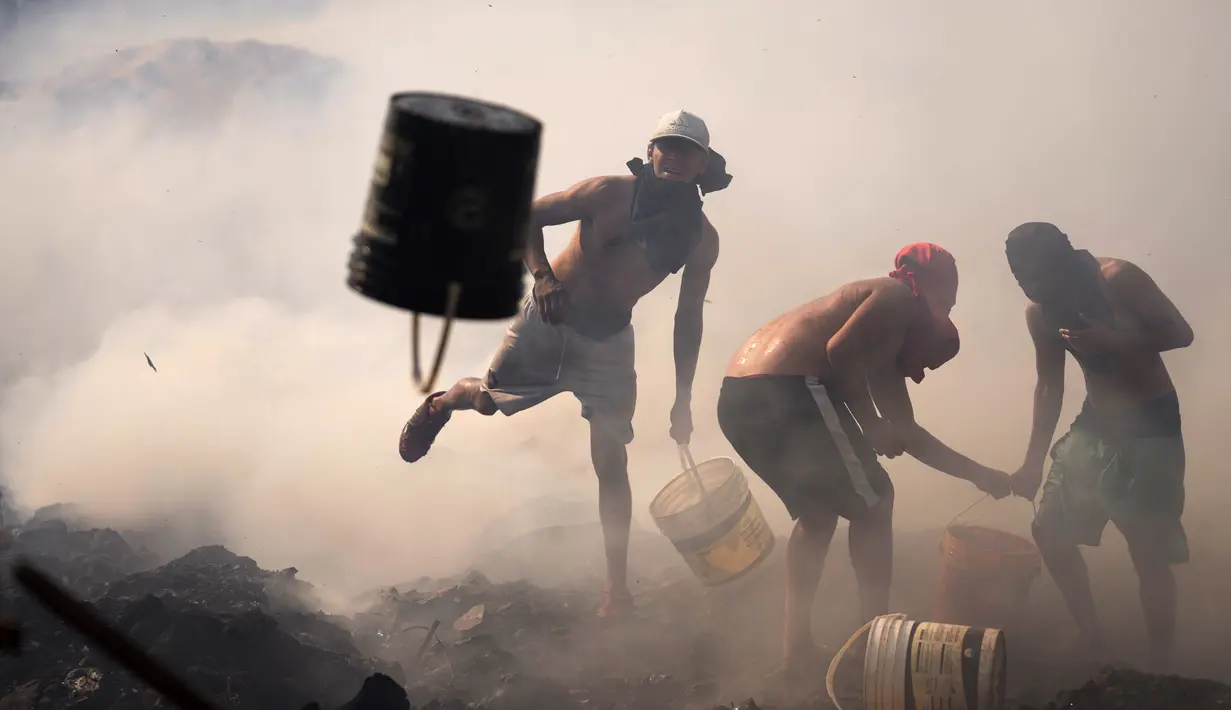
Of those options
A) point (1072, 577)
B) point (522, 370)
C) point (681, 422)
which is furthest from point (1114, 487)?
point (522, 370)

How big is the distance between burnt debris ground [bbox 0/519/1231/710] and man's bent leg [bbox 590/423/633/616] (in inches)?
5.7

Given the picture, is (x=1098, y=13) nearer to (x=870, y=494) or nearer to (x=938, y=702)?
(x=870, y=494)

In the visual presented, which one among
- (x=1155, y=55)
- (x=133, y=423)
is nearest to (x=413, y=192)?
(x=133, y=423)

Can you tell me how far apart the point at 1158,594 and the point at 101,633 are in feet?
14.2

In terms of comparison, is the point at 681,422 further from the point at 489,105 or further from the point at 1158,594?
the point at 489,105

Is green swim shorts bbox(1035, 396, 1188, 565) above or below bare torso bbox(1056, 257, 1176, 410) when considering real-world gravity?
below

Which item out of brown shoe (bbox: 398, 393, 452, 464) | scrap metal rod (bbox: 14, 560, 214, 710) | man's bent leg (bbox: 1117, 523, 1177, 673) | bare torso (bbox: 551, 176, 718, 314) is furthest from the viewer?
brown shoe (bbox: 398, 393, 452, 464)

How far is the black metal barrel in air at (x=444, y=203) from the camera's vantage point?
1625 mm

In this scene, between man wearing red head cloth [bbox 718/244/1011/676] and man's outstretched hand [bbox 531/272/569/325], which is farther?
man's outstretched hand [bbox 531/272/569/325]

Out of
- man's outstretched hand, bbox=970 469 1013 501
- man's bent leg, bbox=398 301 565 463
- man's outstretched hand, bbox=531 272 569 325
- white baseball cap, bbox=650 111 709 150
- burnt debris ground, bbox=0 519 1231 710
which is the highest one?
white baseball cap, bbox=650 111 709 150

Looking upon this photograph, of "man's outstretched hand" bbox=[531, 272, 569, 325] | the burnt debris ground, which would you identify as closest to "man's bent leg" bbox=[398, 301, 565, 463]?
"man's outstretched hand" bbox=[531, 272, 569, 325]

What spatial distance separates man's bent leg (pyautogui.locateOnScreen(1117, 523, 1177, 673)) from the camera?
441 centimetres

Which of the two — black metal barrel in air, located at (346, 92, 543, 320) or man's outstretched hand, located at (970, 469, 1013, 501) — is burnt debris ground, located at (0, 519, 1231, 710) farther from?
black metal barrel in air, located at (346, 92, 543, 320)

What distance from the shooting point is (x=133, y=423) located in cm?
761
